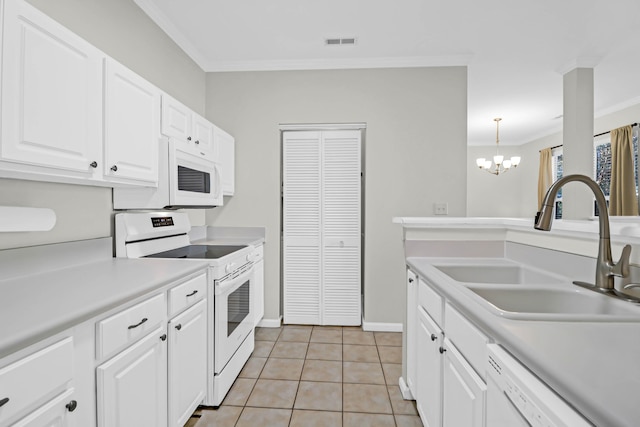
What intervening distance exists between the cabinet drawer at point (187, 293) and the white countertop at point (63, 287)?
6 cm

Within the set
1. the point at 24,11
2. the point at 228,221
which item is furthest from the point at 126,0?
the point at 228,221

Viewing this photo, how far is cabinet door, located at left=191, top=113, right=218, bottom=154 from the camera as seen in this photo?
7.70ft

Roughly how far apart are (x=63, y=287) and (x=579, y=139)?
14.2 ft

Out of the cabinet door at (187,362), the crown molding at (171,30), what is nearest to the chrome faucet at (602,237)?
the cabinet door at (187,362)

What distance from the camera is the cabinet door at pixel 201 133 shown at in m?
2.35

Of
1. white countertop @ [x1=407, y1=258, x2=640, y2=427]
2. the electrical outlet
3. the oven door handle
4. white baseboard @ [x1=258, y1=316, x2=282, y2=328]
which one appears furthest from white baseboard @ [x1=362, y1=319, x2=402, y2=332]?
white countertop @ [x1=407, y1=258, x2=640, y2=427]

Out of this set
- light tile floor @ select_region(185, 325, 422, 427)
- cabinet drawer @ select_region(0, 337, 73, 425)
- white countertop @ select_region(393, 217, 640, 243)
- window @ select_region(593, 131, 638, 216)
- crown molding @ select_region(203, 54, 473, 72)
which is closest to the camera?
cabinet drawer @ select_region(0, 337, 73, 425)

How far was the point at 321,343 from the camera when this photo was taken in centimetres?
283

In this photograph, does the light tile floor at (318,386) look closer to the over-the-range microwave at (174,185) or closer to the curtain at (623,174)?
the over-the-range microwave at (174,185)

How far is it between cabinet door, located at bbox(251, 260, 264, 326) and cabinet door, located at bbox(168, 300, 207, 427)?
0.88m

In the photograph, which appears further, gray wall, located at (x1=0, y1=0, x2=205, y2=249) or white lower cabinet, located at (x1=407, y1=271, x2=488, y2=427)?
gray wall, located at (x1=0, y1=0, x2=205, y2=249)

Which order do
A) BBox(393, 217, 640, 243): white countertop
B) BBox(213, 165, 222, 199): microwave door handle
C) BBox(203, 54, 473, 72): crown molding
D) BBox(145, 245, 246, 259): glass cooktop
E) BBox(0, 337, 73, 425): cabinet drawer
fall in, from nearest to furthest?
1. BBox(0, 337, 73, 425): cabinet drawer
2. BBox(393, 217, 640, 243): white countertop
3. BBox(145, 245, 246, 259): glass cooktop
4. BBox(213, 165, 222, 199): microwave door handle
5. BBox(203, 54, 473, 72): crown molding

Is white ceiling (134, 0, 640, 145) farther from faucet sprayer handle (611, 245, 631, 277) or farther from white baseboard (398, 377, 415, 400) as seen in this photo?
white baseboard (398, 377, 415, 400)

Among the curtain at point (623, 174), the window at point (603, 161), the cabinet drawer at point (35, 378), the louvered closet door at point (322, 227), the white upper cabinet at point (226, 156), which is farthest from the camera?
the window at point (603, 161)
